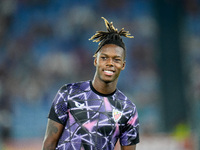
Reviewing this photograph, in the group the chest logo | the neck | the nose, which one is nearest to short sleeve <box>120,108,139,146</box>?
the chest logo

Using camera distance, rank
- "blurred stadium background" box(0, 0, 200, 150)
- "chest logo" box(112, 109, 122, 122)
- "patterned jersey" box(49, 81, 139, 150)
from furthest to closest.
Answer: "blurred stadium background" box(0, 0, 200, 150), "chest logo" box(112, 109, 122, 122), "patterned jersey" box(49, 81, 139, 150)

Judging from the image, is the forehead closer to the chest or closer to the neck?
the neck

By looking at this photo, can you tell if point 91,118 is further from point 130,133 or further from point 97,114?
point 130,133

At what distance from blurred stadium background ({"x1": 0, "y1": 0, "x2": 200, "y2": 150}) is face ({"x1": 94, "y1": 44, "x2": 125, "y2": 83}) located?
734cm

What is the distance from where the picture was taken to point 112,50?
3479 mm

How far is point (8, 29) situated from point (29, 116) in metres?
3.03

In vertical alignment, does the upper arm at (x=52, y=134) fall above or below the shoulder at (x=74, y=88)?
below

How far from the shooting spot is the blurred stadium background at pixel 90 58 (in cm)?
1162

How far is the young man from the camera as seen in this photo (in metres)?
3.38

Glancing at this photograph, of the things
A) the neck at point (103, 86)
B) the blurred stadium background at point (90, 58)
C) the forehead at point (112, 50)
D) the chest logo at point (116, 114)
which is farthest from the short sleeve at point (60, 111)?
the blurred stadium background at point (90, 58)

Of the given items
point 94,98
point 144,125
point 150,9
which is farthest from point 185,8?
point 94,98

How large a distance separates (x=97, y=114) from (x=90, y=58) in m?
9.74

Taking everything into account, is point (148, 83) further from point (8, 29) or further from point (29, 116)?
point (8, 29)

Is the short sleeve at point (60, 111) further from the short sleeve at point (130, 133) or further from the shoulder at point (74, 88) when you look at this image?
the short sleeve at point (130, 133)
